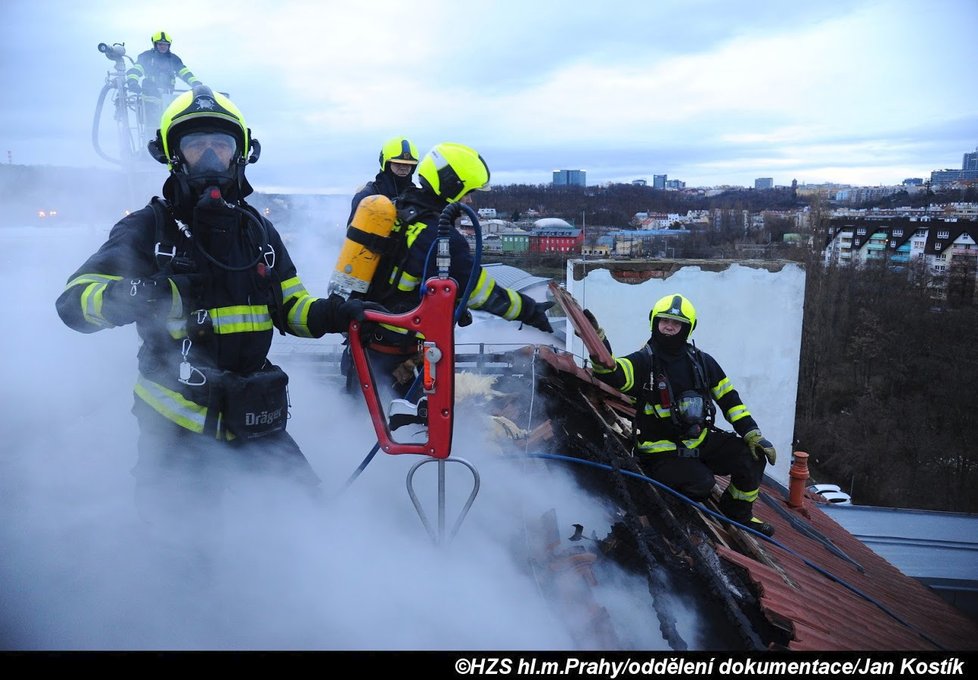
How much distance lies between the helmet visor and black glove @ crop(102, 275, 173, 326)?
513 mm

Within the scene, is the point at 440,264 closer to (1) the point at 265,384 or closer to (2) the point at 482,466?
(1) the point at 265,384

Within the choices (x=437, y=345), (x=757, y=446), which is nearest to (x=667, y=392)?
(x=757, y=446)

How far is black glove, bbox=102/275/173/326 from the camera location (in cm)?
212

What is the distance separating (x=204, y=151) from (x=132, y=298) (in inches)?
28.2

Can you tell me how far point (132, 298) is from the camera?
6.96ft

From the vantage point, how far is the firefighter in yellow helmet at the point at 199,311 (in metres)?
2.37

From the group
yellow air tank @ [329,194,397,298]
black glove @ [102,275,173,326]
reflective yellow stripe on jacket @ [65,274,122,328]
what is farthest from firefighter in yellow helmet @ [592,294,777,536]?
reflective yellow stripe on jacket @ [65,274,122,328]

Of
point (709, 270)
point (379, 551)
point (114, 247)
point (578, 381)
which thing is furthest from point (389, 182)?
point (709, 270)

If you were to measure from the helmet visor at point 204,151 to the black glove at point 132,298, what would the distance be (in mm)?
513

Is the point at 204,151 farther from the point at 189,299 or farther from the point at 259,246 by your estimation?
the point at 189,299

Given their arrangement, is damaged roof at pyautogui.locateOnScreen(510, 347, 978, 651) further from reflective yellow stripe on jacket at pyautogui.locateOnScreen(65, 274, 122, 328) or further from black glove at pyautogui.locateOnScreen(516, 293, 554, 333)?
reflective yellow stripe on jacket at pyautogui.locateOnScreen(65, 274, 122, 328)

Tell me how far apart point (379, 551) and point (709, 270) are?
761cm

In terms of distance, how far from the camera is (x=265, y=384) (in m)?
2.57
